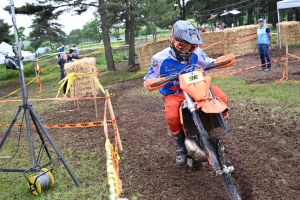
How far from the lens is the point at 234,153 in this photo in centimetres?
353

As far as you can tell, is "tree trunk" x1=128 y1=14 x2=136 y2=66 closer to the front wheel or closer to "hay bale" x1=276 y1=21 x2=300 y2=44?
"hay bale" x1=276 y1=21 x2=300 y2=44

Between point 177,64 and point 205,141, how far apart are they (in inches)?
49.6

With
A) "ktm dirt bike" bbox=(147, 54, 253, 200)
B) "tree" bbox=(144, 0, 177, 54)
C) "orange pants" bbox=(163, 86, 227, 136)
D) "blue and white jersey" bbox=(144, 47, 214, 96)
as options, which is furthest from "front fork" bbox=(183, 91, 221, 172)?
"tree" bbox=(144, 0, 177, 54)

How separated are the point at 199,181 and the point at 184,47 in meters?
1.76

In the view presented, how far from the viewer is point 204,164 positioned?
5383 millimetres

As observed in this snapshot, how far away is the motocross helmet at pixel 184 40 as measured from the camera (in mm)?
4332

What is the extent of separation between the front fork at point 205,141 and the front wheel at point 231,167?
54mm

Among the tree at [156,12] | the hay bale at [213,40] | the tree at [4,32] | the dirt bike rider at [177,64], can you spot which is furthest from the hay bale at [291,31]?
the tree at [4,32]

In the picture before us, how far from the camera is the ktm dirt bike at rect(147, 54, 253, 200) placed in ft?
11.6

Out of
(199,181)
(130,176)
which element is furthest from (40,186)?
(199,181)

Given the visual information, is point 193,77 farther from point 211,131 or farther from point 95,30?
point 95,30

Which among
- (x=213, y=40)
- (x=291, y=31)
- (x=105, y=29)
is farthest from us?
(x=213, y=40)

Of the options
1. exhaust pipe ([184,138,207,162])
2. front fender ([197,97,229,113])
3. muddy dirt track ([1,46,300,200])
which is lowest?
muddy dirt track ([1,46,300,200])

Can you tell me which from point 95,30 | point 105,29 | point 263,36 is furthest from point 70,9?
point 95,30
